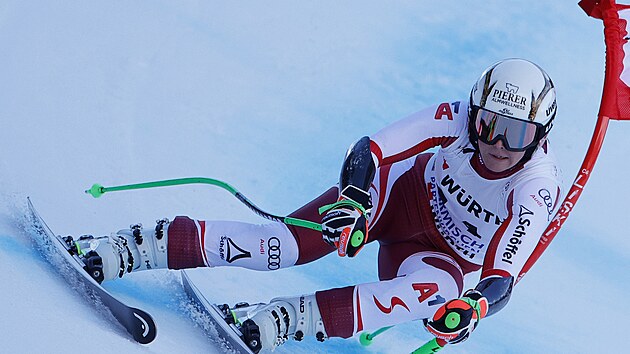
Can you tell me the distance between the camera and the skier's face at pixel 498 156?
9.45ft

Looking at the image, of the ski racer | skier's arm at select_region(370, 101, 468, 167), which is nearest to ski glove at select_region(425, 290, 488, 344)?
the ski racer

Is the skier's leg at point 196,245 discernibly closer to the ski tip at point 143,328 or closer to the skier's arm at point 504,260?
the ski tip at point 143,328

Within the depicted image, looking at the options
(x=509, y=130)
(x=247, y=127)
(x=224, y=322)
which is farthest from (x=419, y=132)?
(x=247, y=127)

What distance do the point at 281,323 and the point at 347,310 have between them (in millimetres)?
213

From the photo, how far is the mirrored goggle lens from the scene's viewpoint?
9.32 feet

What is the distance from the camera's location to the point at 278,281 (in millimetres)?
3783

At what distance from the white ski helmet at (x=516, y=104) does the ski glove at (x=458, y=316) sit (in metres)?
0.58

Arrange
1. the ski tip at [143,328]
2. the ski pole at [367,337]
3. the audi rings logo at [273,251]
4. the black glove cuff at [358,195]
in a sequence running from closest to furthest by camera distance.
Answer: the ski tip at [143,328] → the black glove cuff at [358,195] → the audi rings logo at [273,251] → the ski pole at [367,337]

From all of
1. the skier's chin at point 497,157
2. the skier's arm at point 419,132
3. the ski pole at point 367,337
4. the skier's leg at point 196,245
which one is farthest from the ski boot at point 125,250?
the skier's chin at point 497,157

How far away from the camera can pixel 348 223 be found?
2770mm

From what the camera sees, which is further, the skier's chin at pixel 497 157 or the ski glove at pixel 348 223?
the skier's chin at pixel 497 157

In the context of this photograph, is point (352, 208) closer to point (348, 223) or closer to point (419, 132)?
point (348, 223)

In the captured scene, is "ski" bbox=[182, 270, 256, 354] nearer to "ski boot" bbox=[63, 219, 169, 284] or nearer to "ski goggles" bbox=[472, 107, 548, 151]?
"ski boot" bbox=[63, 219, 169, 284]

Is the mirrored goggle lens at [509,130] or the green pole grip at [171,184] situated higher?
the mirrored goggle lens at [509,130]
